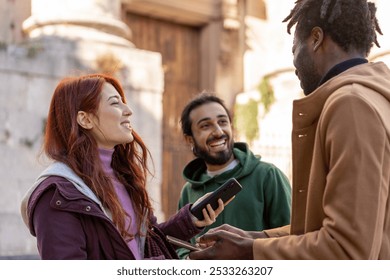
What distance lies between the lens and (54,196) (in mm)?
3082

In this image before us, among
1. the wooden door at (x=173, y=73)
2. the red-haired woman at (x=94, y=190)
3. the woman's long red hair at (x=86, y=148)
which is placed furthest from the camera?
the wooden door at (x=173, y=73)

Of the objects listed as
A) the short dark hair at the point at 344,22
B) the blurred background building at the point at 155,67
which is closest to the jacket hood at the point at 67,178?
the short dark hair at the point at 344,22

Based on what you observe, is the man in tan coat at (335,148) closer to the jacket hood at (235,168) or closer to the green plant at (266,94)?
the jacket hood at (235,168)

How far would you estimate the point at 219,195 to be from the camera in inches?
142

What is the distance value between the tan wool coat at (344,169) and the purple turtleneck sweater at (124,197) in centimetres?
79

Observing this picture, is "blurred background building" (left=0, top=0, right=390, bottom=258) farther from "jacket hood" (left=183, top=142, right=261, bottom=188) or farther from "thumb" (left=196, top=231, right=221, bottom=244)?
"thumb" (left=196, top=231, right=221, bottom=244)

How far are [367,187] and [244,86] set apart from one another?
12.5 metres

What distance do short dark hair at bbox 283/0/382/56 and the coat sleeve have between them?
1146 mm

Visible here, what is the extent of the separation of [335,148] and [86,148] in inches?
51.8

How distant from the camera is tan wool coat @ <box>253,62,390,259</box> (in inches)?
96.3

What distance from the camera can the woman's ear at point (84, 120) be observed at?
3482mm

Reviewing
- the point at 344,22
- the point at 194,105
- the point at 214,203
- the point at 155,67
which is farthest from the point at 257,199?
the point at 155,67

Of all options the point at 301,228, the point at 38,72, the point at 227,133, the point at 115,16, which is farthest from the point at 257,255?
the point at 115,16

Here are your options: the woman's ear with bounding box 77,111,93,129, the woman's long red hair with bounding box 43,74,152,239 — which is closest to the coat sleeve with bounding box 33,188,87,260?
the woman's long red hair with bounding box 43,74,152,239
